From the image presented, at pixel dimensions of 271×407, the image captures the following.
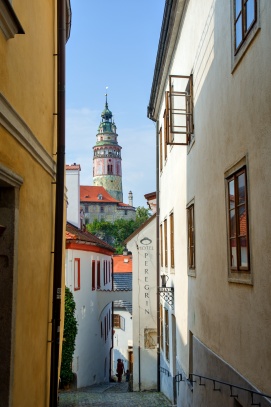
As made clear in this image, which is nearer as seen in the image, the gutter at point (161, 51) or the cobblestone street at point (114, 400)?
the gutter at point (161, 51)

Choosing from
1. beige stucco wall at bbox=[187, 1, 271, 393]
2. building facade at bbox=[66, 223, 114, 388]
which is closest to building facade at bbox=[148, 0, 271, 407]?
beige stucco wall at bbox=[187, 1, 271, 393]

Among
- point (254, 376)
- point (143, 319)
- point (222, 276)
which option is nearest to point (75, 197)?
point (143, 319)

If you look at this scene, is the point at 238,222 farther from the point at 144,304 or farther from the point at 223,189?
the point at 144,304

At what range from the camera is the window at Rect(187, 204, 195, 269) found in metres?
10.6

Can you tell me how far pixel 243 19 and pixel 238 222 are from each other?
2.51m

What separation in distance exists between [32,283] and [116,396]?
517 inches

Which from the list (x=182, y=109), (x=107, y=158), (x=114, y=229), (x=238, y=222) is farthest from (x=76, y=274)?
(x=107, y=158)

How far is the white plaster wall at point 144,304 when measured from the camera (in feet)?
66.0

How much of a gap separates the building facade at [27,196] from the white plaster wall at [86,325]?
11.3 m

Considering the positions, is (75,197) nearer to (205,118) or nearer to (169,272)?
(169,272)

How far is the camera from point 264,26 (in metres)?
5.51

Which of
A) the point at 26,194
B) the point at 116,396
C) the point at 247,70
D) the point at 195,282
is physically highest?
the point at 247,70

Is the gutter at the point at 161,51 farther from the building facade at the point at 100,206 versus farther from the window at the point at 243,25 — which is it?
the building facade at the point at 100,206

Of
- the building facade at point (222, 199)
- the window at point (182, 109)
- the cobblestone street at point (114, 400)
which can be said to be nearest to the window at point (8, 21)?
the building facade at point (222, 199)
